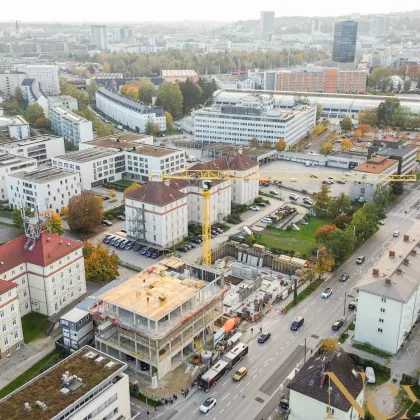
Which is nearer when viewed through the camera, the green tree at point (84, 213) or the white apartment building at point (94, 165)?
the green tree at point (84, 213)

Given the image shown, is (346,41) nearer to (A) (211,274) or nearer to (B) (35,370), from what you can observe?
(A) (211,274)

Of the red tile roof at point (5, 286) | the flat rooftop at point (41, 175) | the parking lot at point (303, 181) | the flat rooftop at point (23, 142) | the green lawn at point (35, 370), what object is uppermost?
the red tile roof at point (5, 286)

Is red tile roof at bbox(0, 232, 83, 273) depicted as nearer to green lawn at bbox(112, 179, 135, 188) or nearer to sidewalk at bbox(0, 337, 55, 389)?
sidewalk at bbox(0, 337, 55, 389)

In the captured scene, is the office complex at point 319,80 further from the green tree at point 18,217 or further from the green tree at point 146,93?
the green tree at point 18,217

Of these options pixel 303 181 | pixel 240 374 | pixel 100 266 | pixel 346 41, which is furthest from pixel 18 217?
pixel 346 41

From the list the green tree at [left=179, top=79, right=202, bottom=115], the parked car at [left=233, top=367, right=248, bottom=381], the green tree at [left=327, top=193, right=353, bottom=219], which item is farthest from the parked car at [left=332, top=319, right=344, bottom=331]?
the green tree at [left=179, top=79, right=202, bottom=115]

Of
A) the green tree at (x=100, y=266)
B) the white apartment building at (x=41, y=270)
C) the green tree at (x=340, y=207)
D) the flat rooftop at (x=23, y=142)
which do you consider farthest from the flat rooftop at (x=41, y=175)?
the green tree at (x=340, y=207)

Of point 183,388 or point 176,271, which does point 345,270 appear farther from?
point 183,388
